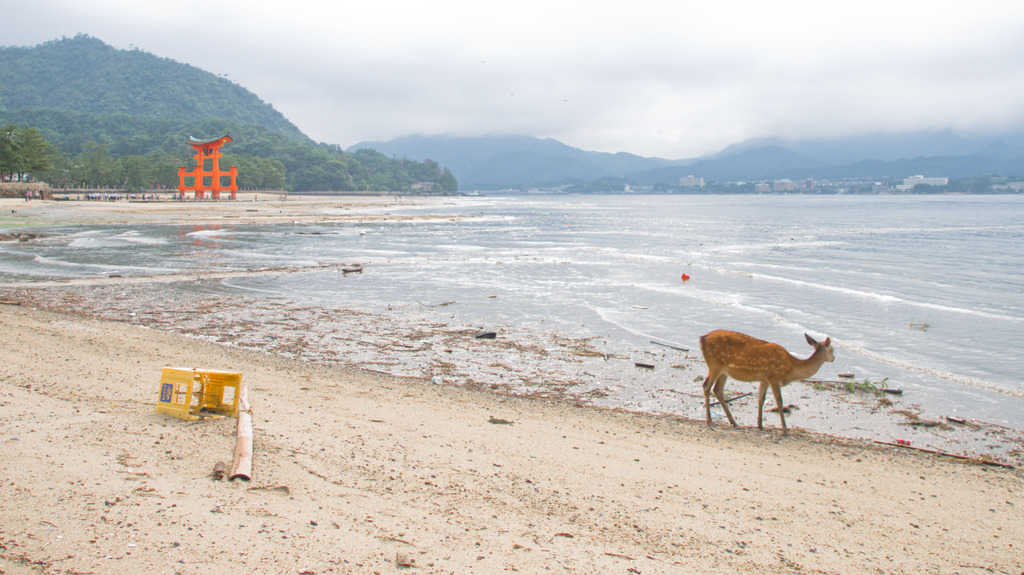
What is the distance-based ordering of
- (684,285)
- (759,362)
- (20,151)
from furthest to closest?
1. (20,151)
2. (684,285)
3. (759,362)

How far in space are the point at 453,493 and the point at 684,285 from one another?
2114 centimetres

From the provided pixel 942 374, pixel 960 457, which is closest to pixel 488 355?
pixel 960 457

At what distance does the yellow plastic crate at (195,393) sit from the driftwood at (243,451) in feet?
1.52

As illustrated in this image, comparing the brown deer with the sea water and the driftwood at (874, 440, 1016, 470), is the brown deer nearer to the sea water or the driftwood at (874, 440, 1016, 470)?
the driftwood at (874, 440, 1016, 470)

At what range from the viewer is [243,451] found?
6184 millimetres

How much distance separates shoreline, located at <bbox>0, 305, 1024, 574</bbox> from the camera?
4.85 metres

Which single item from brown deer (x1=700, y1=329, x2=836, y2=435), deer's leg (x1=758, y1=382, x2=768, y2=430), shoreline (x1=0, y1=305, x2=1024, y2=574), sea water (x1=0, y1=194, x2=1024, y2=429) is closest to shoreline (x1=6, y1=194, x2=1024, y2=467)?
deer's leg (x1=758, y1=382, x2=768, y2=430)

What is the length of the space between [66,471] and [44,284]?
19.8m

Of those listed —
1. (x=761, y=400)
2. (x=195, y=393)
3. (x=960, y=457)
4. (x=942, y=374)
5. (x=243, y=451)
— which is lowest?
(x=960, y=457)

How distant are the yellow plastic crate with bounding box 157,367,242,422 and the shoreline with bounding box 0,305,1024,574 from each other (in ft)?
0.70

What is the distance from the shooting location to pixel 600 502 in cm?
623

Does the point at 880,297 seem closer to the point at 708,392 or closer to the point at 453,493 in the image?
the point at 708,392

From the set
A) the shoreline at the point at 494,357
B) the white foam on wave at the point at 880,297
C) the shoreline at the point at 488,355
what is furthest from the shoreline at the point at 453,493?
the white foam on wave at the point at 880,297

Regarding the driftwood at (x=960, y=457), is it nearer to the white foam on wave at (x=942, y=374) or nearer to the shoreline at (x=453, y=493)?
the shoreline at (x=453, y=493)
